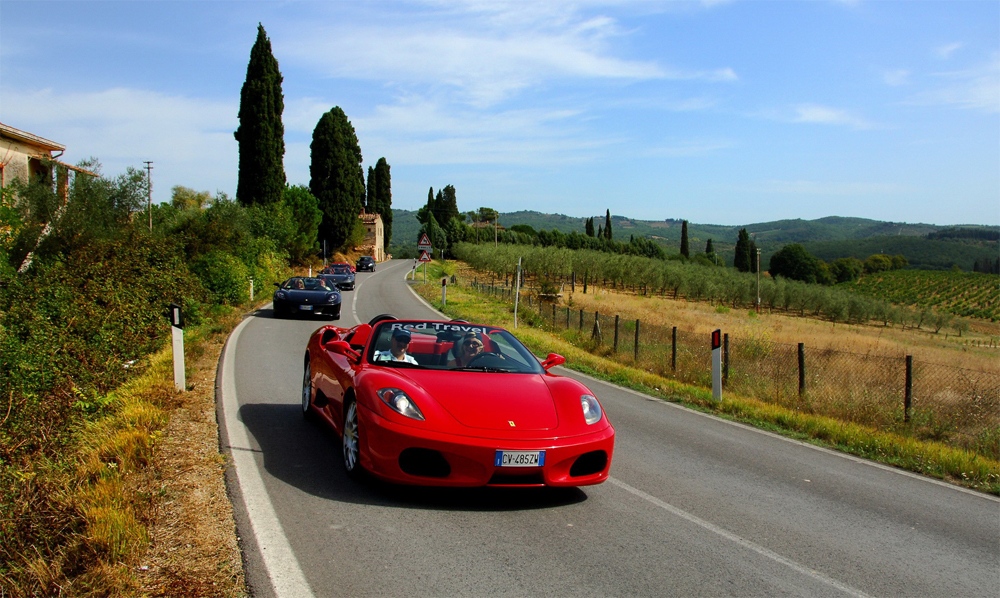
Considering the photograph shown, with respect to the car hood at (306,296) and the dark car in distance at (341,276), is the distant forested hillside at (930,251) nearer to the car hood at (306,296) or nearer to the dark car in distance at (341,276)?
the dark car in distance at (341,276)

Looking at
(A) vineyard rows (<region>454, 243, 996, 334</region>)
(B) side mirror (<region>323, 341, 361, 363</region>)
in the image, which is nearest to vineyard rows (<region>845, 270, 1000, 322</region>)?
(A) vineyard rows (<region>454, 243, 996, 334</region>)

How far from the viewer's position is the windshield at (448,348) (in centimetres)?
617

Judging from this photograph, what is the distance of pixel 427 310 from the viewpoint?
30.2m

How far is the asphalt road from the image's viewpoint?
3.84 m

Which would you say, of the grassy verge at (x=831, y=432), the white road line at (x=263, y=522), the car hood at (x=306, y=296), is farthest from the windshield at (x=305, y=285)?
the white road line at (x=263, y=522)

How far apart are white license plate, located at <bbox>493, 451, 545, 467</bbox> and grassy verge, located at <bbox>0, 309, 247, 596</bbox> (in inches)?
68.1

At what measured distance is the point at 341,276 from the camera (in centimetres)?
4034

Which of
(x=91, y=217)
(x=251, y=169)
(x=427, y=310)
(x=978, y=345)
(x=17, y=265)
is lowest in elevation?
(x=978, y=345)

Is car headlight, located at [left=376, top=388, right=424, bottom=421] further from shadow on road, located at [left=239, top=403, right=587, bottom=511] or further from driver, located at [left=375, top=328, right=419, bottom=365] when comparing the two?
driver, located at [left=375, top=328, right=419, bottom=365]

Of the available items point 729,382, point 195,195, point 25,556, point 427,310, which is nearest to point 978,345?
point 427,310

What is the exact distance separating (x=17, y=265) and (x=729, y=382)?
2077 cm

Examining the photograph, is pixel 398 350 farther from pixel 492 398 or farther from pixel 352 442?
pixel 492 398

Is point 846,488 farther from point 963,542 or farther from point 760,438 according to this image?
point 760,438

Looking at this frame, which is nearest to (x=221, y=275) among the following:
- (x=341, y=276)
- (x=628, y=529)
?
(x=341, y=276)
